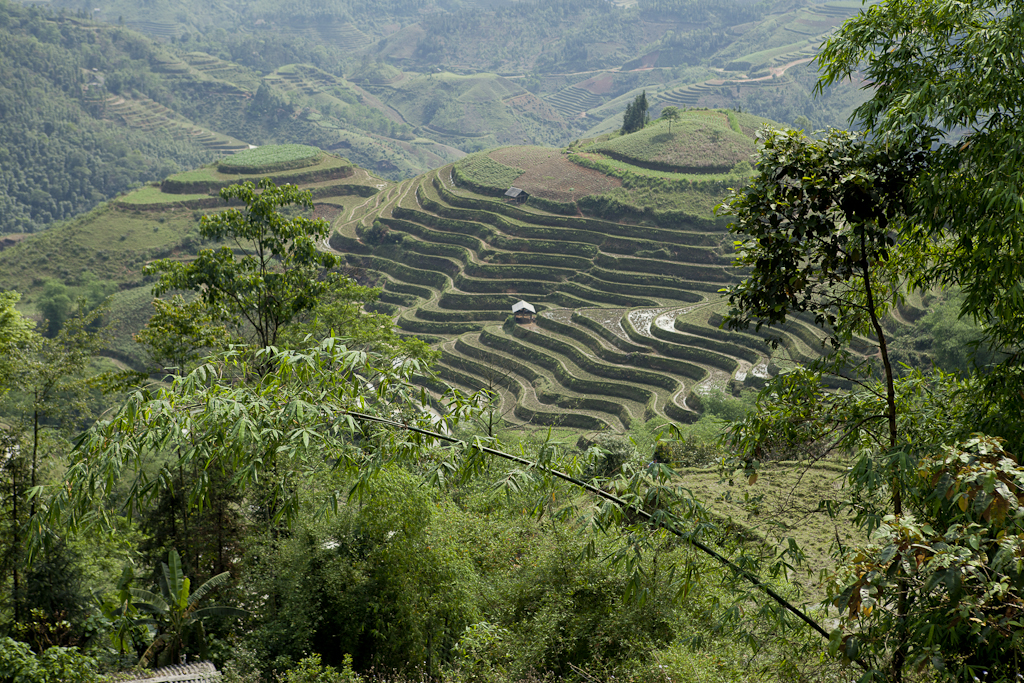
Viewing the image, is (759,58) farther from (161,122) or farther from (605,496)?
(605,496)

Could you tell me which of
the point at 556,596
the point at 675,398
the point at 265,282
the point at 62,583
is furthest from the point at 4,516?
the point at 675,398

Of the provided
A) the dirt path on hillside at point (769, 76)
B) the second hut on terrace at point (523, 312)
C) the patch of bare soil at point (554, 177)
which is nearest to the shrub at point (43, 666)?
the second hut on terrace at point (523, 312)

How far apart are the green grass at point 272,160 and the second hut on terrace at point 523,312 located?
40659 millimetres

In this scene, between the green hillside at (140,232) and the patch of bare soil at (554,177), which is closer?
the patch of bare soil at (554,177)

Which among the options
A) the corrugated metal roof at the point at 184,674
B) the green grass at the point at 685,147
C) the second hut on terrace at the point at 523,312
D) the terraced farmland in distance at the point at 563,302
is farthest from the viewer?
the green grass at the point at 685,147

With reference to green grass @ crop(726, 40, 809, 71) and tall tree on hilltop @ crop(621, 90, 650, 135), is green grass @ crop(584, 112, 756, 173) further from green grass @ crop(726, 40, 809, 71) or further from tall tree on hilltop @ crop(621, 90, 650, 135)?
green grass @ crop(726, 40, 809, 71)

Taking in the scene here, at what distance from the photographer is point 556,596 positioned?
7.55 metres

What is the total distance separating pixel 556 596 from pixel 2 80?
157497 mm

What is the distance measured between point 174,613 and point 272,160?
237 ft

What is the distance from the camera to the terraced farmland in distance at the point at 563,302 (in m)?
33.9

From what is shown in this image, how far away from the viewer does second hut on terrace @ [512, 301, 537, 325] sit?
40.5m

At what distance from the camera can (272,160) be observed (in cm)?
7412

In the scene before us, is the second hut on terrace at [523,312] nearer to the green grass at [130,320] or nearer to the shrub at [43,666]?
the green grass at [130,320]

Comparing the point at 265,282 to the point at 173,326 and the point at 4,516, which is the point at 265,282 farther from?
the point at 4,516
